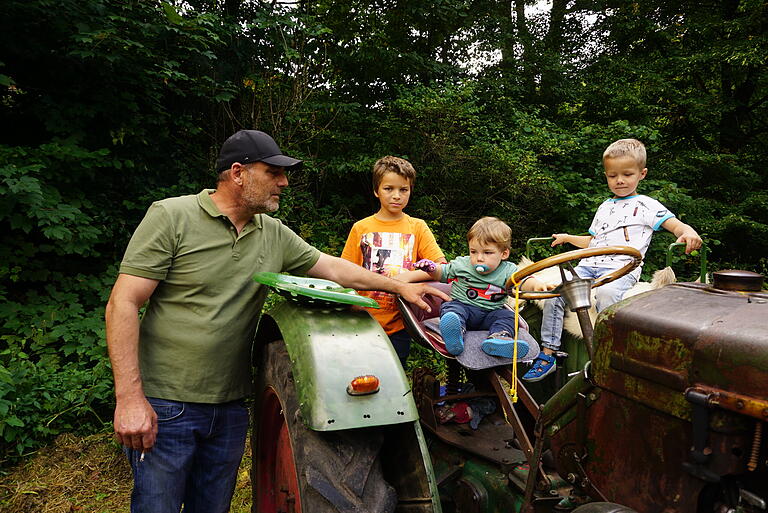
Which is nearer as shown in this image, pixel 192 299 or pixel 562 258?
pixel 562 258

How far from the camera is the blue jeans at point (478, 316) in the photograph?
232 cm

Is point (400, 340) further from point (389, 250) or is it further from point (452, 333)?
point (452, 333)

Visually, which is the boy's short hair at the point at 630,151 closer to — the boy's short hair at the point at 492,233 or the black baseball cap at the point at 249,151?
the boy's short hair at the point at 492,233

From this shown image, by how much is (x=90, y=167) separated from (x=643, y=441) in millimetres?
4782

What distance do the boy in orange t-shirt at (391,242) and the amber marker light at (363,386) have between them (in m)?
1.22

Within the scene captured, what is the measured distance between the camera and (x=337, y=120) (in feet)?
23.4

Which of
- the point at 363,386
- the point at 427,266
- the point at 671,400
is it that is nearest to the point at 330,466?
the point at 363,386

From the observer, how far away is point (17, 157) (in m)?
4.26

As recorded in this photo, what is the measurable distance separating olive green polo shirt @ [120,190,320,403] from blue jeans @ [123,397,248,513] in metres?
0.07

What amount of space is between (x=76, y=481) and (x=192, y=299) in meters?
1.95

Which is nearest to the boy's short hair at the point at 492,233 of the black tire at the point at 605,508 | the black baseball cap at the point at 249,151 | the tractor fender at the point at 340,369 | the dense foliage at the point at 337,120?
the tractor fender at the point at 340,369

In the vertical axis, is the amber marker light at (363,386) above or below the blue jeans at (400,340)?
above

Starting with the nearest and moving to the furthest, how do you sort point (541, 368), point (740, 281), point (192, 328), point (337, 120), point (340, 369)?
point (740, 281)
point (340, 369)
point (192, 328)
point (541, 368)
point (337, 120)

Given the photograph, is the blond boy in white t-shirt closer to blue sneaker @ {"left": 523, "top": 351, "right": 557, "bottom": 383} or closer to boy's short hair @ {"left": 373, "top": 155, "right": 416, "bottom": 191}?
blue sneaker @ {"left": 523, "top": 351, "right": 557, "bottom": 383}
